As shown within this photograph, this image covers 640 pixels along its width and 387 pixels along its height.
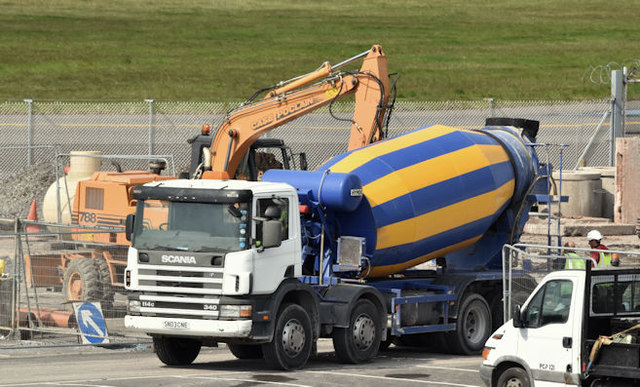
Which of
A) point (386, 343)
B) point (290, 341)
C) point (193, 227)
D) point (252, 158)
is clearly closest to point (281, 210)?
point (193, 227)

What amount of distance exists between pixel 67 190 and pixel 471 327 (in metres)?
9.63

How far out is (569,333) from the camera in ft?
46.9

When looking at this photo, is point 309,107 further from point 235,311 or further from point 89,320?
point 235,311

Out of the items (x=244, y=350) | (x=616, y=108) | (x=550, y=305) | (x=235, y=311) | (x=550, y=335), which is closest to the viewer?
(x=550, y=335)

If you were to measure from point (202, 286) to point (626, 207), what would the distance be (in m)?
14.9

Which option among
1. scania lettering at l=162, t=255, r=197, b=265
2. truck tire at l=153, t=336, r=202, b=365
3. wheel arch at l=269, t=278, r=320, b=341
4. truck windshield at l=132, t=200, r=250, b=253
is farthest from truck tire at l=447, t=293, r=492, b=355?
scania lettering at l=162, t=255, r=197, b=265

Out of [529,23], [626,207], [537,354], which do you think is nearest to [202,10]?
[529,23]

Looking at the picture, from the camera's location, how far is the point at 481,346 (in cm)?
2080

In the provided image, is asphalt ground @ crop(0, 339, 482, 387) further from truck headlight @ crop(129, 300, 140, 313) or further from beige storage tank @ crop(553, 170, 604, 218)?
beige storage tank @ crop(553, 170, 604, 218)

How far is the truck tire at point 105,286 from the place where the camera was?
2062cm

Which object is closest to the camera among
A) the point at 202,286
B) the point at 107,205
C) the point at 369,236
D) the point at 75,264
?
the point at 202,286

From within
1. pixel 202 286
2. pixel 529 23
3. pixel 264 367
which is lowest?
pixel 264 367

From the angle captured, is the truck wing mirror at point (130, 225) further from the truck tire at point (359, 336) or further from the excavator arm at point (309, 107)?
the excavator arm at point (309, 107)

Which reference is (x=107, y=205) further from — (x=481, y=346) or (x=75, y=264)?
(x=481, y=346)
